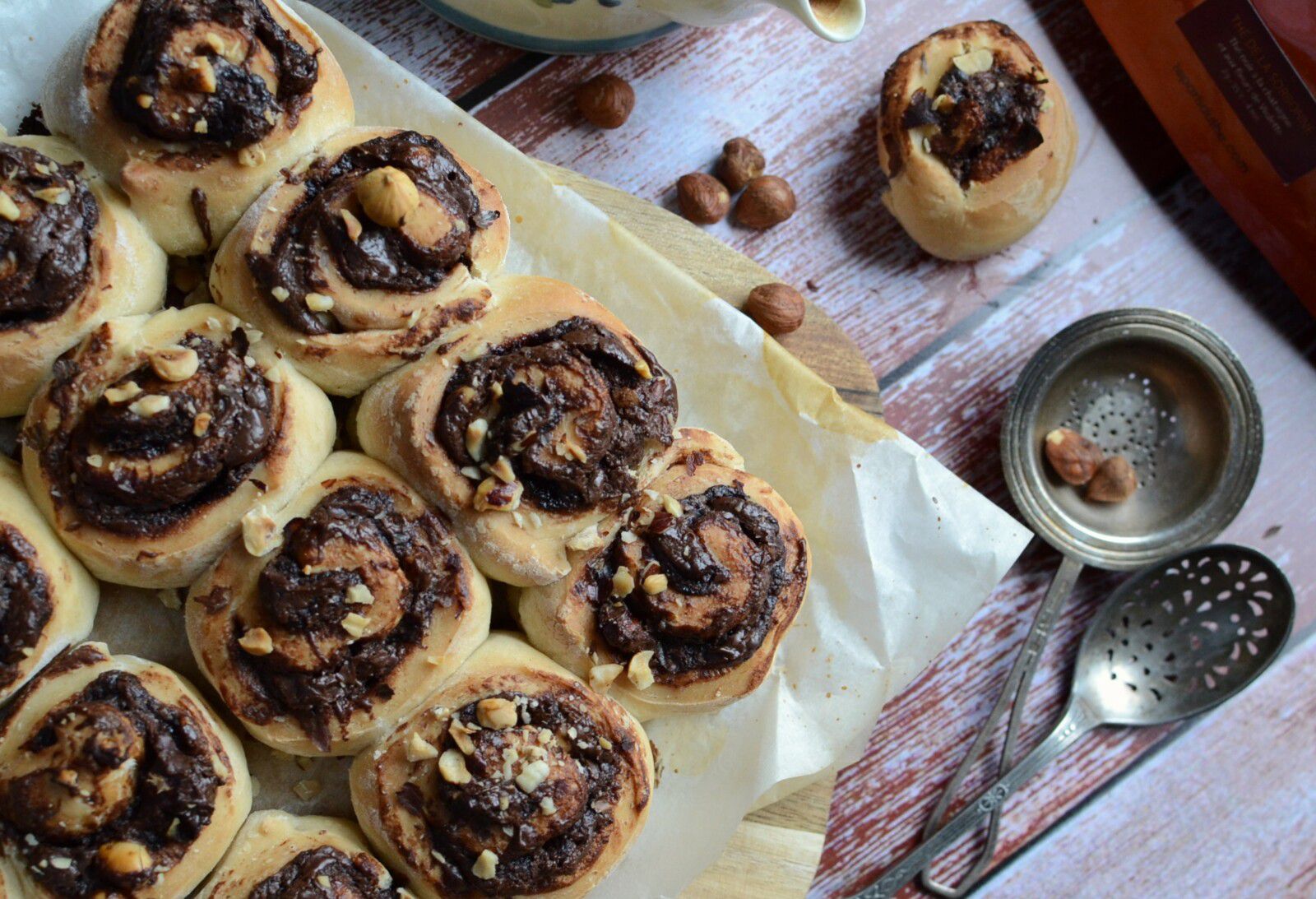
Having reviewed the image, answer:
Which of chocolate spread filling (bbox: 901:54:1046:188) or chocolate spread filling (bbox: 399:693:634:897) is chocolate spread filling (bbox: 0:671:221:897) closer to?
chocolate spread filling (bbox: 399:693:634:897)

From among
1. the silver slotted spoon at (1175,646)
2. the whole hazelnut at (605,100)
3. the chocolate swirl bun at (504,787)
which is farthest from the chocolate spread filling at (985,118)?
the chocolate swirl bun at (504,787)

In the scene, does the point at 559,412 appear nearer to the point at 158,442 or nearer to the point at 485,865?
the point at 158,442

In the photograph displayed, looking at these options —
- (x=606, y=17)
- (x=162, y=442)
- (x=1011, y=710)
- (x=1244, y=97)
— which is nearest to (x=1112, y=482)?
(x=1011, y=710)

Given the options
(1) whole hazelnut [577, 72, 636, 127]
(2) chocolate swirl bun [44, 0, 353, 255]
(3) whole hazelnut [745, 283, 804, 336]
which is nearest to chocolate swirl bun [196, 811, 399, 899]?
(2) chocolate swirl bun [44, 0, 353, 255]

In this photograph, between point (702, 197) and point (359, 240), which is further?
point (702, 197)

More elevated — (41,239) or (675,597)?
(41,239)
